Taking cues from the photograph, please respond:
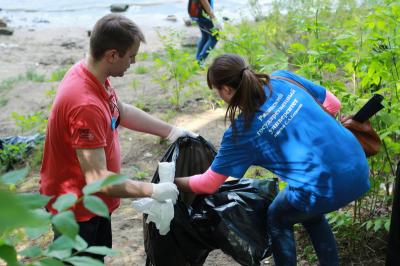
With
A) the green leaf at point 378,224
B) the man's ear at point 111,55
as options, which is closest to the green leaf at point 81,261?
the man's ear at point 111,55

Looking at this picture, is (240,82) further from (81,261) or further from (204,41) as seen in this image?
(204,41)

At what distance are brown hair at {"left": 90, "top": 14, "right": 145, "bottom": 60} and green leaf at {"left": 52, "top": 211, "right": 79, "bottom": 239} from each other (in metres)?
1.22

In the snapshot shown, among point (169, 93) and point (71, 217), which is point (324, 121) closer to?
point (71, 217)

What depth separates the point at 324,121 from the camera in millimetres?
2141

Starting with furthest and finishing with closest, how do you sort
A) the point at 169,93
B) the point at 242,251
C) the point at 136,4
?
the point at 136,4
the point at 169,93
the point at 242,251

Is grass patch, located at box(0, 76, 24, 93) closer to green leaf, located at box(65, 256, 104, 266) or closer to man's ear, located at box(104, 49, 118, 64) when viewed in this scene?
man's ear, located at box(104, 49, 118, 64)

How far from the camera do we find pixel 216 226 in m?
2.40

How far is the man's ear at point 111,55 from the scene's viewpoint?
6.64 feet

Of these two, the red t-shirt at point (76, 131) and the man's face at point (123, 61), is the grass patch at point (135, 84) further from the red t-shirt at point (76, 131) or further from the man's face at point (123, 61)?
the man's face at point (123, 61)

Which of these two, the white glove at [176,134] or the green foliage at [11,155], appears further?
the green foliage at [11,155]

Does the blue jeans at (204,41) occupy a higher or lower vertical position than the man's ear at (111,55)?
lower

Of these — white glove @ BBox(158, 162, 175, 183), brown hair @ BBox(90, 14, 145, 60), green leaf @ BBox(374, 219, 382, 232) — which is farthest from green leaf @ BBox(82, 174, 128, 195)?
green leaf @ BBox(374, 219, 382, 232)

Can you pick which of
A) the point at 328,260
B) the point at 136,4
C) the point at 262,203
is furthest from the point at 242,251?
the point at 136,4

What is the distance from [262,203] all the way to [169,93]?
361cm
